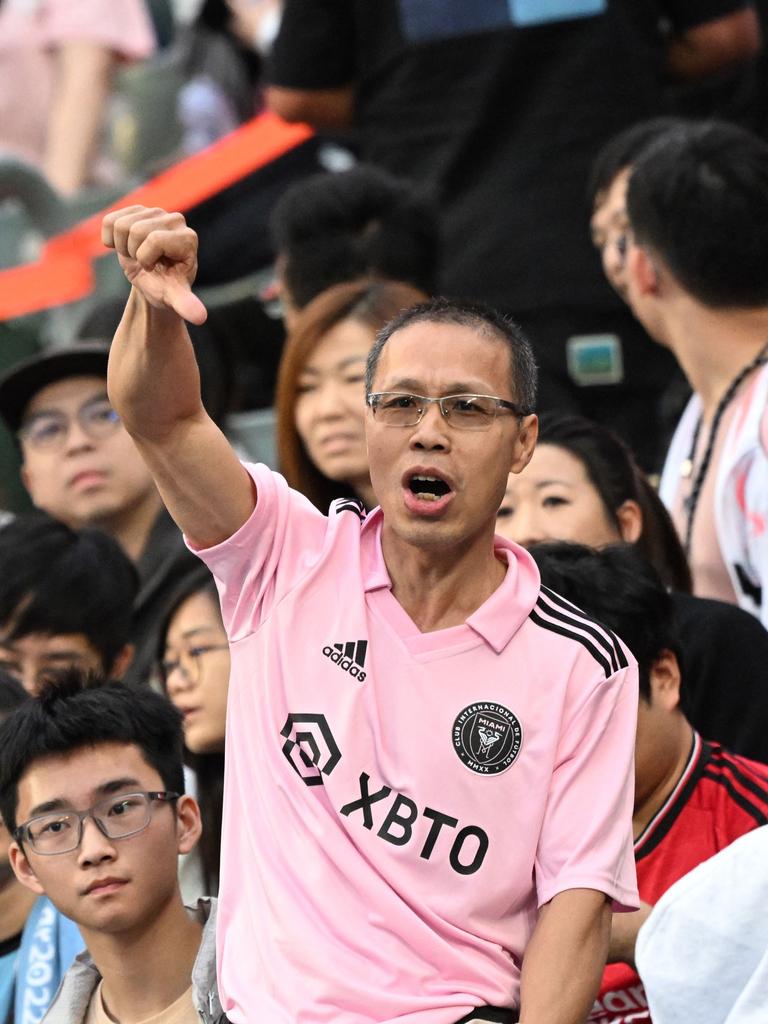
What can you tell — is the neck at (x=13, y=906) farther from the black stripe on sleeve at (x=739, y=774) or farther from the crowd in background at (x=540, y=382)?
the black stripe on sleeve at (x=739, y=774)

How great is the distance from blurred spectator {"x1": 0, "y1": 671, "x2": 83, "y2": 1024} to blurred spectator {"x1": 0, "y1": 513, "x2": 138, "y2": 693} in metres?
0.59

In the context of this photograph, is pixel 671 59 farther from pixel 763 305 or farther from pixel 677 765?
pixel 677 765

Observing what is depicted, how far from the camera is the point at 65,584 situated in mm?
4996

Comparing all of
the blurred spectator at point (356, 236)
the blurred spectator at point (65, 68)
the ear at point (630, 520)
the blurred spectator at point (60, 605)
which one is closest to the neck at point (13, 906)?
the blurred spectator at point (60, 605)

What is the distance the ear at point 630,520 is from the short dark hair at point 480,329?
1.49m

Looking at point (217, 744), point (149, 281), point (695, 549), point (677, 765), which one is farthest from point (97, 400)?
point (149, 281)

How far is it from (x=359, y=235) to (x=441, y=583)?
2.82 metres

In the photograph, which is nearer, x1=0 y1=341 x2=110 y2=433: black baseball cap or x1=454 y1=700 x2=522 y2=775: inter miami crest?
x1=454 y1=700 x2=522 y2=775: inter miami crest

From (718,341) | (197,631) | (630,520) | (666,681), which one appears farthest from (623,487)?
(197,631)

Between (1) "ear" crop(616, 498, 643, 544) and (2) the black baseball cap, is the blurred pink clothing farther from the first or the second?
(1) "ear" crop(616, 498, 643, 544)

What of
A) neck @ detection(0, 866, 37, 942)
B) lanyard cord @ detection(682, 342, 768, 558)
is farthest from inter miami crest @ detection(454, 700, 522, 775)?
lanyard cord @ detection(682, 342, 768, 558)

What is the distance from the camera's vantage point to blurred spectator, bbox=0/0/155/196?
723 cm

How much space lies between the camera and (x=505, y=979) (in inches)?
118

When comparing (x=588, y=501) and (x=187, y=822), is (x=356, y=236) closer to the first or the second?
(x=588, y=501)
